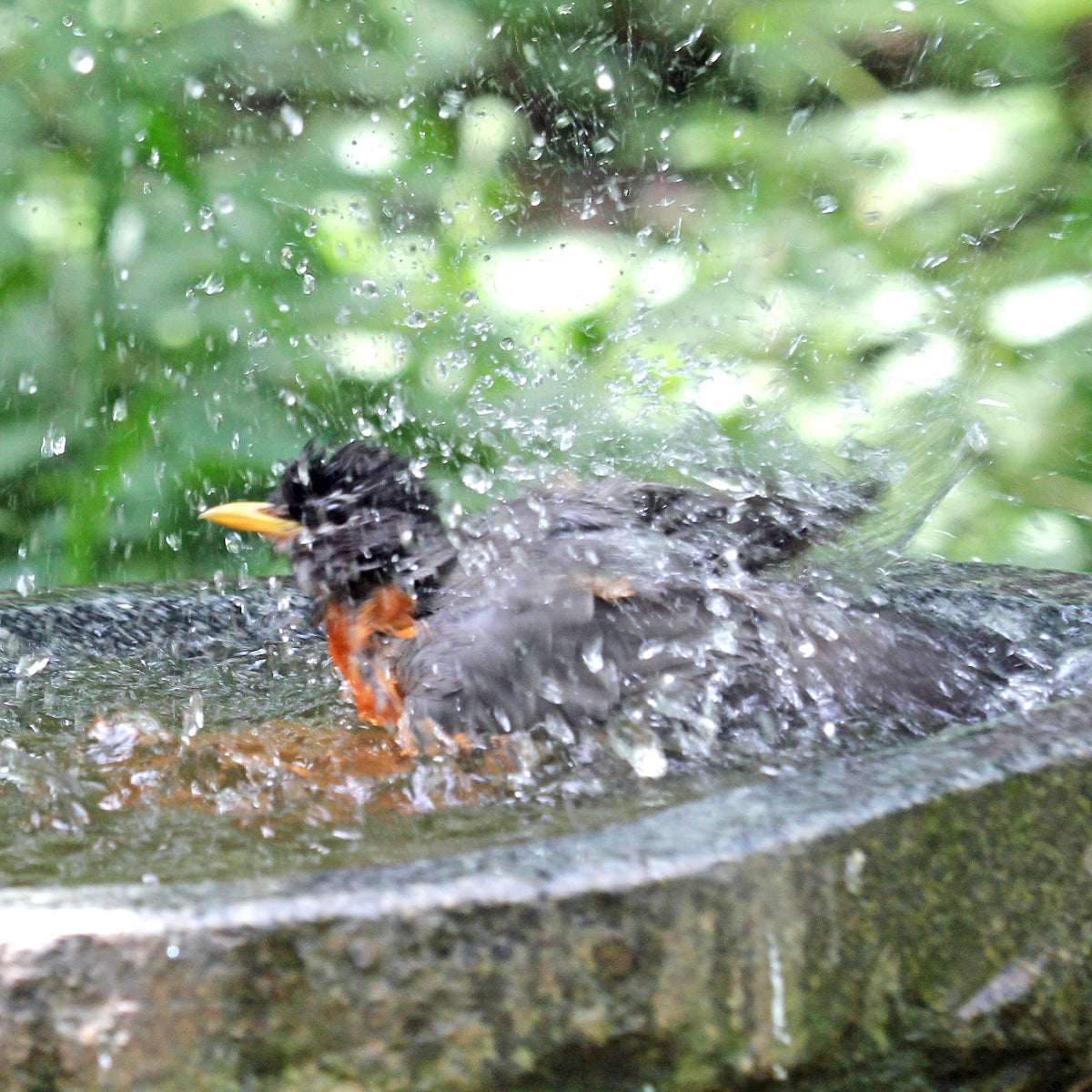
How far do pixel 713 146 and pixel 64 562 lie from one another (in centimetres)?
207

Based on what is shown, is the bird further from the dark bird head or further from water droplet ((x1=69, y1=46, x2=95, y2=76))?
water droplet ((x1=69, y1=46, x2=95, y2=76))

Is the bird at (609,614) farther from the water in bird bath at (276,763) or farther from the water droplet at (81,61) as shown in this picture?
the water droplet at (81,61)

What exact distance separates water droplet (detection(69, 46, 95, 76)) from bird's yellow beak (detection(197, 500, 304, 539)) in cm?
149

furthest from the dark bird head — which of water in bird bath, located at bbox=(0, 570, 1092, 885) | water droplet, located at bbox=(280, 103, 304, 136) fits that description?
water droplet, located at bbox=(280, 103, 304, 136)

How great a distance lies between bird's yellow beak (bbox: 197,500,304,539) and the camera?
2.73 metres

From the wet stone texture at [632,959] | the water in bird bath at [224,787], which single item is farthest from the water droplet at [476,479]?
the wet stone texture at [632,959]

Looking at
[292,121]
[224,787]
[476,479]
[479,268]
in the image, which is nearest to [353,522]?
[476,479]

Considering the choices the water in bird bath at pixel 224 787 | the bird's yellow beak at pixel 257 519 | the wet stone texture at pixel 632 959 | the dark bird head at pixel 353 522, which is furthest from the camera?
the bird's yellow beak at pixel 257 519

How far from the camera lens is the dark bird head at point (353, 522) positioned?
262cm

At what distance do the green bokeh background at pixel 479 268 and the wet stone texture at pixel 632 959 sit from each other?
2033mm

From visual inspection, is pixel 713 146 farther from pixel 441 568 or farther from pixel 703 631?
pixel 703 631

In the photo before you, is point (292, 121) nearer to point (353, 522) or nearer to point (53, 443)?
point (53, 443)

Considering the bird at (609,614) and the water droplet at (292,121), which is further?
the water droplet at (292,121)

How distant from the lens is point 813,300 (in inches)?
141
